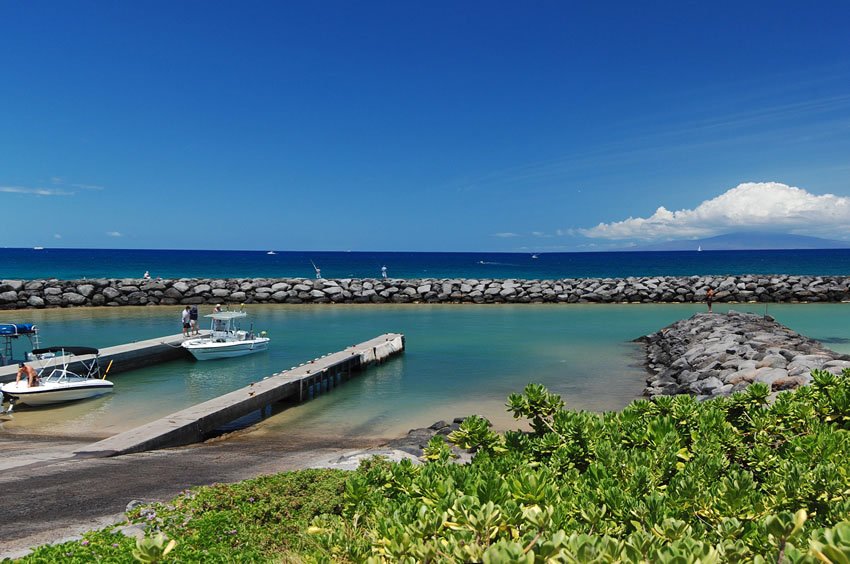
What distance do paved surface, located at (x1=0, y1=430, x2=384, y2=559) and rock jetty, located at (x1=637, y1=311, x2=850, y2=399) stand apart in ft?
26.7

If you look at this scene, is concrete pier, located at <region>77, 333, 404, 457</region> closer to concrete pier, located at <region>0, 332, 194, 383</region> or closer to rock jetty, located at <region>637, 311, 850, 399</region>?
concrete pier, located at <region>0, 332, 194, 383</region>

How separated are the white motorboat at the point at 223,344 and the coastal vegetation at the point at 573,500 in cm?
1473

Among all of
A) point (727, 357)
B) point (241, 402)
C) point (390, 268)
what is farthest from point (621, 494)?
point (390, 268)

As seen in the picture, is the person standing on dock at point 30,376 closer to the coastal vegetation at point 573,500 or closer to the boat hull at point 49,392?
the boat hull at point 49,392

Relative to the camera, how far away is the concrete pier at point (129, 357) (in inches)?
668

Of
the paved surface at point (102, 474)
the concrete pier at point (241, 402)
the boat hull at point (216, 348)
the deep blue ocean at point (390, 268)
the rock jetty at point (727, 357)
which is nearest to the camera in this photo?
the paved surface at point (102, 474)

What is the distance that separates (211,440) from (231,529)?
7593 mm

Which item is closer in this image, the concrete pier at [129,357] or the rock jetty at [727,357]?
the rock jetty at [727,357]

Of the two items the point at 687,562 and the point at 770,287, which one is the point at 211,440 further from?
the point at 770,287

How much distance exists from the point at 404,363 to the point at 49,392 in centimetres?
1056

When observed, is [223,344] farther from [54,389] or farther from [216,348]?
[54,389]

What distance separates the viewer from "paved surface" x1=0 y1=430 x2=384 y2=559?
21.7 feet

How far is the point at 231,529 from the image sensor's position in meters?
5.79

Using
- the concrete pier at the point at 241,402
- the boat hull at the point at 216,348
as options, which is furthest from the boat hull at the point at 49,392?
the boat hull at the point at 216,348
